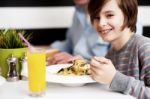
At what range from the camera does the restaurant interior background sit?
8.53 ft

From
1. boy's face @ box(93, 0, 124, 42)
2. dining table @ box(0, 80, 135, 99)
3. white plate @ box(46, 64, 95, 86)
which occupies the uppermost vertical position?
boy's face @ box(93, 0, 124, 42)

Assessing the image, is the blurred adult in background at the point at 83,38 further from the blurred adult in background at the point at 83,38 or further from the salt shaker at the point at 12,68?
the salt shaker at the point at 12,68

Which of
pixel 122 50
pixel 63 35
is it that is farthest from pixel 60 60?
pixel 63 35

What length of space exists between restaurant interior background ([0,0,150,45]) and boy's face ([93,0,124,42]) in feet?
4.04

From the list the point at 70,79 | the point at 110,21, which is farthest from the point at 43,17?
the point at 70,79

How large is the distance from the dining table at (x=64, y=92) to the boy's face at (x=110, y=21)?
25 cm

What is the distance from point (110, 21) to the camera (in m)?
1.38

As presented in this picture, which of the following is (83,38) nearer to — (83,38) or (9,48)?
(83,38)

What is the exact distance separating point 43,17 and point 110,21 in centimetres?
137

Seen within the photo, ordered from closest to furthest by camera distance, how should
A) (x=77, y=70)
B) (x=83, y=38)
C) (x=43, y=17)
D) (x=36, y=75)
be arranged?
1. (x=36, y=75)
2. (x=77, y=70)
3. (x=83, y=38)
4. (x=43, y=17)

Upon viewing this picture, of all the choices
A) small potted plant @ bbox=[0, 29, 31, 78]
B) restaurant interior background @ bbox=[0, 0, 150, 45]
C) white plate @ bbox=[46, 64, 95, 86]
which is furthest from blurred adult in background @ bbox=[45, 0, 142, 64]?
white plate @ bbox=[46, 64, 95, 86]

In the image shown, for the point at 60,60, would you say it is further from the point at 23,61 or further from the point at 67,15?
the point at 67,15

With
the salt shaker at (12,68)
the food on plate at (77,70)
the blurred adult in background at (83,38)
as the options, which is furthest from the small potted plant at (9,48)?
the blurred adult in background at (83,38)

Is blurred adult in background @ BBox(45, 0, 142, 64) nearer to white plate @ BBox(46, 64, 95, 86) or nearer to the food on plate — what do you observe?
the food on plate
